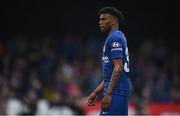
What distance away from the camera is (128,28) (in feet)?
67.1

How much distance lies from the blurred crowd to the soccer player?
6.89 meters

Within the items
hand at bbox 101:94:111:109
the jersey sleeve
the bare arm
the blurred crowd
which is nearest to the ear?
the jersey sleeve

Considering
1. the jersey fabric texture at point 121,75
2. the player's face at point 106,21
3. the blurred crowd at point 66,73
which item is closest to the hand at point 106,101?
the jersey fabric texture at point 121,75

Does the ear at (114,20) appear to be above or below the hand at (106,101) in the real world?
above

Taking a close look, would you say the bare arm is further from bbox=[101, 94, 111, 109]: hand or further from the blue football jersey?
the blue football jersey

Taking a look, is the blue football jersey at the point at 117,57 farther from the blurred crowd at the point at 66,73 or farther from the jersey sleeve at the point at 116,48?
the blurred crowd at the point at 66,73

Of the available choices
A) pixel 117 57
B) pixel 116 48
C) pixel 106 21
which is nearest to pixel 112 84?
pixel 117 57

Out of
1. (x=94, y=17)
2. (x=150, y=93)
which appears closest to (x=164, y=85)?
(x=150, y=93)

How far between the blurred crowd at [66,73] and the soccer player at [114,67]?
6887mm

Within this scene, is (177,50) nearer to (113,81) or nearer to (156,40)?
(156,40)

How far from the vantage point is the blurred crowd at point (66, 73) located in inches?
658

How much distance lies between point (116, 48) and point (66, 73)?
28.8ft

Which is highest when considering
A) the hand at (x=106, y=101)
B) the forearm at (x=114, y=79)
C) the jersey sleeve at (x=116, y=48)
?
the jersey sleeve at (x=116, y=48)

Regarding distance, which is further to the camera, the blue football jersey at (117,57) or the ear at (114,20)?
the ear at (114,20)
